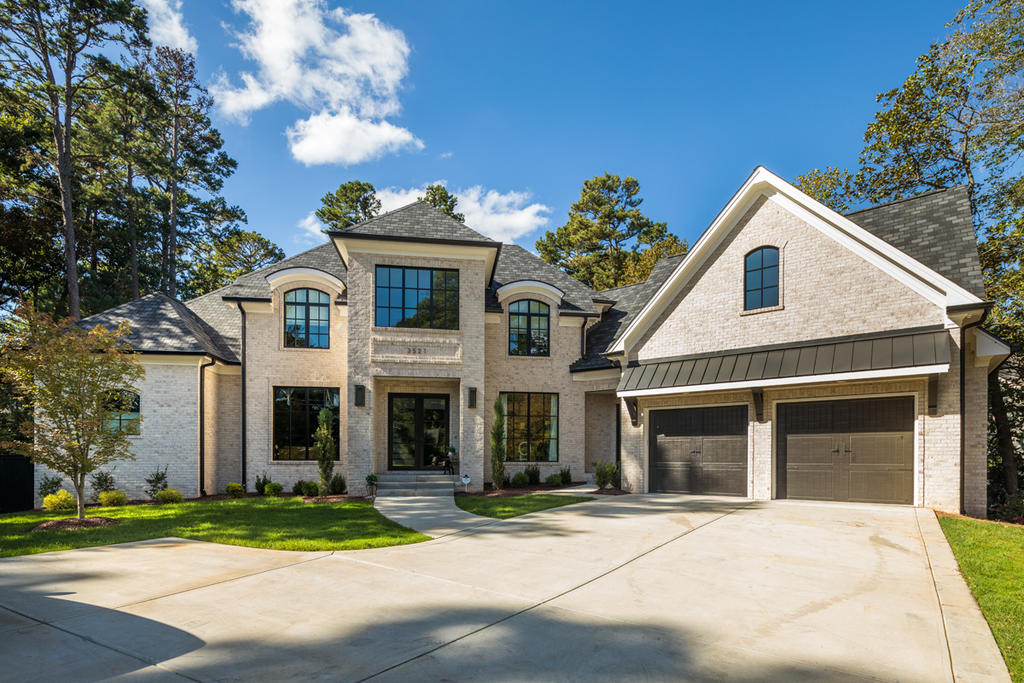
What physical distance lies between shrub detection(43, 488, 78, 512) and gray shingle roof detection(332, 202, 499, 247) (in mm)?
10282

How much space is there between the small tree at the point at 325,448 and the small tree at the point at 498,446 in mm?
4927

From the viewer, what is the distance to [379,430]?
1695 cm

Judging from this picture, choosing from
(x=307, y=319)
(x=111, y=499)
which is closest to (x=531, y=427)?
(x=307, y=319)

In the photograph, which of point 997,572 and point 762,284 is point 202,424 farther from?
point 997,572

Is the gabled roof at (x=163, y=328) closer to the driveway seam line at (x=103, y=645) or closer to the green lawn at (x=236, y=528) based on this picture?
the green lawn at (x=236, y=528)

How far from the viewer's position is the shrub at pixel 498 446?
1648cm

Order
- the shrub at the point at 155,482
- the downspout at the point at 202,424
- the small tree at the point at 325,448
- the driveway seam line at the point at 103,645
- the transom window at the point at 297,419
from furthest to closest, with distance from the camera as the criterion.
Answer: the transom window at the point at 297,419 → the downspout at the point at 202,424 → the small tree at the point at 325,448 → the shrub at the point at 155,482 → the driveway seam line at the point at 103,645

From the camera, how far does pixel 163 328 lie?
55.0 feet

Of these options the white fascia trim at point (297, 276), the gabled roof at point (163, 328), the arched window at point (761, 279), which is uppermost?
the white fascia trim at point (297, 276)

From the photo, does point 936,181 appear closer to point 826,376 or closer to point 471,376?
point 826,376

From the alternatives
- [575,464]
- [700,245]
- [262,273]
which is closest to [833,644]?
[700,245]

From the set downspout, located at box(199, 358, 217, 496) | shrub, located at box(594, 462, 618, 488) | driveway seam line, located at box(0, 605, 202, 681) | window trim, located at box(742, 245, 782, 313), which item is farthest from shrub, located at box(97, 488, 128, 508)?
window trim, located at box(742, 245, 782, 313)

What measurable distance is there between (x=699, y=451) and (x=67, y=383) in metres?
15.2

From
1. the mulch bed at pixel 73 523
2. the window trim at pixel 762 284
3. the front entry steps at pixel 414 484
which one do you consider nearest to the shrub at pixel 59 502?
the mulch bed at pixel 73 523
